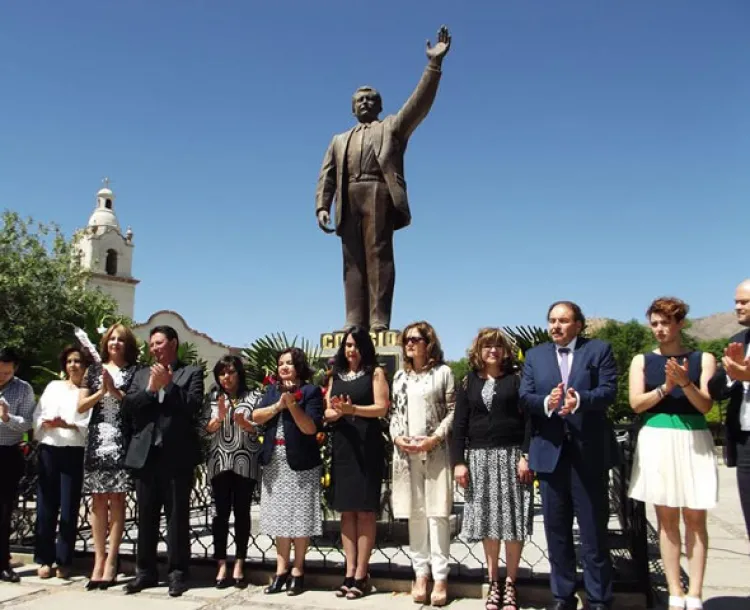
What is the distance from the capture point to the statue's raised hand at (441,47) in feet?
22.2

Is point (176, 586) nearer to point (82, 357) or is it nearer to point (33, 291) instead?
point (82, 357)

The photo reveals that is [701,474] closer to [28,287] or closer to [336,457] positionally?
[336,457]

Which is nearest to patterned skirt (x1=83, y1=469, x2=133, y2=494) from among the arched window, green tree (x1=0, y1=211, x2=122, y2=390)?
green tree (x1=0, y1=211, x2=122, y2=390)

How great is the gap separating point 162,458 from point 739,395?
358 cm

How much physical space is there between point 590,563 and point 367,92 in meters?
5.31

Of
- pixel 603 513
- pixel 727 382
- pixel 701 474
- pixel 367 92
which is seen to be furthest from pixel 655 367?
pixel 367 92

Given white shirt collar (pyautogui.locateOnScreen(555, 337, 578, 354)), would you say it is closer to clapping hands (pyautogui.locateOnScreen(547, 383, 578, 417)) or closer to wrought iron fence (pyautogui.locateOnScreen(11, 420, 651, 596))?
clapping hands (pyautogui.locateOnScreen(547, 383, 578, 417))

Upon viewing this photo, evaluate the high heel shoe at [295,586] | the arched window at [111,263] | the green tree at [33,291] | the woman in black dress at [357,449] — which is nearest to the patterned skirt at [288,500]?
the woman in black dress at [357,449]

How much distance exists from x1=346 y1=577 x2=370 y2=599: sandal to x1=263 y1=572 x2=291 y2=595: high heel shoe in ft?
1.53

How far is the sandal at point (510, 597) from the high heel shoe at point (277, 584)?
145 cm

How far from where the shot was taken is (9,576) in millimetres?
5008

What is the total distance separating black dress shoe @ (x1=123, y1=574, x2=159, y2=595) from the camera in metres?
4.63

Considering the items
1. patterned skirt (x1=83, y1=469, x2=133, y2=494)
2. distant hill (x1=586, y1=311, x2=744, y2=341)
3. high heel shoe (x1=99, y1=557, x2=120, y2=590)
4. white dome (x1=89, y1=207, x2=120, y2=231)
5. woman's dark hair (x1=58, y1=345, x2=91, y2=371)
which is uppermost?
distant hill (x1=586, y1=311, x2=744, y2=341)

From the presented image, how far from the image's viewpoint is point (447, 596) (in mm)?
4344
